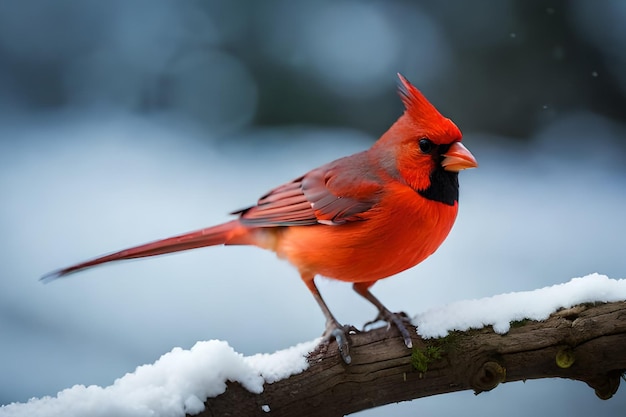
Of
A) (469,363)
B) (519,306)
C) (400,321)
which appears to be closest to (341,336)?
(400,321)

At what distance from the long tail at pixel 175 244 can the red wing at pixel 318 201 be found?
1.6 inches

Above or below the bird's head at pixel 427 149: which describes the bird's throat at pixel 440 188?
below

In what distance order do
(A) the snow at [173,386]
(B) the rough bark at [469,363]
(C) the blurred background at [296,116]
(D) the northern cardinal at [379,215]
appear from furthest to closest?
(C) the blurred background at [296,116] → (D) the northern cardinal at [379,215] → (B) the rough bark at [469,363] → (A) the snow at [173,386]

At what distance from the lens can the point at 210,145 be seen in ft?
9.71

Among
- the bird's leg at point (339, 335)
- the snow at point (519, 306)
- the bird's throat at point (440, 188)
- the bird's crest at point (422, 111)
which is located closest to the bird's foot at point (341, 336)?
the bird's leg at point (339, 335)

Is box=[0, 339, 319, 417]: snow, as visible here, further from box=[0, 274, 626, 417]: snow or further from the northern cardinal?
the northern cardinal

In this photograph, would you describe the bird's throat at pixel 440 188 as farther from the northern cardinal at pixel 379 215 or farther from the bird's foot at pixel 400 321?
the bird's foot at pixel 400 321

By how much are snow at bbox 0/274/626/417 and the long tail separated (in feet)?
0.97

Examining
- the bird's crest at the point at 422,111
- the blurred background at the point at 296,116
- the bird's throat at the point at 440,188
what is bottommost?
the bird's throat at the point at 440,188

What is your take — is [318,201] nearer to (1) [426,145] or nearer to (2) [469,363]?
(1) [426,145]

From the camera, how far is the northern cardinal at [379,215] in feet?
5.32

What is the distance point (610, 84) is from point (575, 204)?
470 mm

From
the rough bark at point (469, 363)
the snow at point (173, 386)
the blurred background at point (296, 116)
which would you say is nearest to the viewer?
the snow at point (173, 386)

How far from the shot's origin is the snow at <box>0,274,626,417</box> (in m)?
1.35
